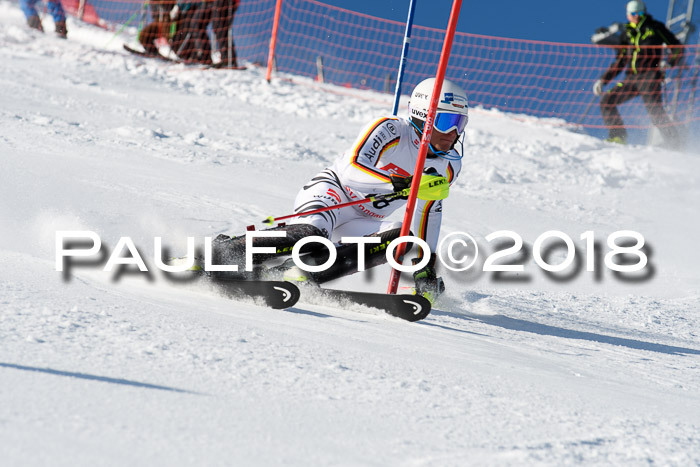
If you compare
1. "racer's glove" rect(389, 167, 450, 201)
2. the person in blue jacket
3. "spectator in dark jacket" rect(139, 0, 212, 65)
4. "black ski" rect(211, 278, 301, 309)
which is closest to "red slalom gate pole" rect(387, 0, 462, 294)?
"racer's glove" rect(389, 167, 450, 201)

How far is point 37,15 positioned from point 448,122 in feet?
39.1

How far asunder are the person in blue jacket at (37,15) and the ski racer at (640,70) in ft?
29.5

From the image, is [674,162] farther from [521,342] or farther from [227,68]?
[521,342]

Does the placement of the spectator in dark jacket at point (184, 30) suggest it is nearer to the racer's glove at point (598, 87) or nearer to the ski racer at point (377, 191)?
the racer's glove at point (598, 87)

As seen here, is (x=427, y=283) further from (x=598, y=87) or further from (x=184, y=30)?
(x=184, y=30)

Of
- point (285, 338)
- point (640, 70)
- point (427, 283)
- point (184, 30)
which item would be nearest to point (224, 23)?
point (184, 30)

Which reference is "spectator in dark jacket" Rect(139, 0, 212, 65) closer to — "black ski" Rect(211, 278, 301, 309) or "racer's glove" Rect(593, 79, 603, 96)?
"racer's glove" Rect(593, 79, 603, 96)

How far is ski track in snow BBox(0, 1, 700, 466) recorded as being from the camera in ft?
6.65

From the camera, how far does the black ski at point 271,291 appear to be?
392 centimetres

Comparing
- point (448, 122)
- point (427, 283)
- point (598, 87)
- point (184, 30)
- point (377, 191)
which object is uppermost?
point (184, 30)

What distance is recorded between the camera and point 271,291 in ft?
13.0

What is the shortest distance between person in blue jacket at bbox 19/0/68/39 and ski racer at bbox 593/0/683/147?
29.5ft

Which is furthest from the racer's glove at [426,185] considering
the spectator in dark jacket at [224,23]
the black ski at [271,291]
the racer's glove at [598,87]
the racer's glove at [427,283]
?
the spectator in dark jacket at [224,23]

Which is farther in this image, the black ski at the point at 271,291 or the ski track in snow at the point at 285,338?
the black ski at the point at 271,291
